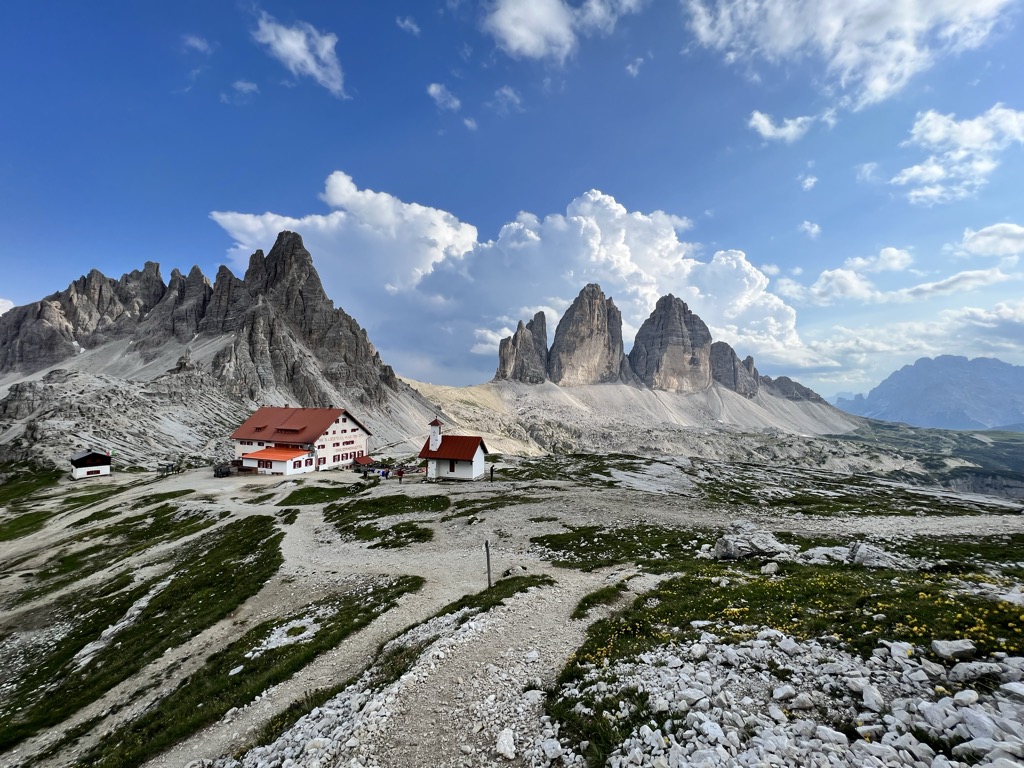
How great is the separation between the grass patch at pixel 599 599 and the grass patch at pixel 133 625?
2084cm

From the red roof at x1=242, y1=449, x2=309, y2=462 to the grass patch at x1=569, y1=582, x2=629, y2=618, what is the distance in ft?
254

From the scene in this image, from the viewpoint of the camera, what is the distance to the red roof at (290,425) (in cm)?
8912

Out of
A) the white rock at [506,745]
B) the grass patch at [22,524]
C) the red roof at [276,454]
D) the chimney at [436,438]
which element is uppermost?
the chimney at [436,438]

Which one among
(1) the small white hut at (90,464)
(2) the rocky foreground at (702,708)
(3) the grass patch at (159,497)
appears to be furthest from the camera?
(1) the small white hut at (90,464)

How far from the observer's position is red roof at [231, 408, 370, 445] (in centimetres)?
8912

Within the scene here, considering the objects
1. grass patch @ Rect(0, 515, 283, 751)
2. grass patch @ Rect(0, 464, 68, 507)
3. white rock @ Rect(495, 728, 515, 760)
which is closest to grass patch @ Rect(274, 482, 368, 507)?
grass patch @ Rect(0, 515, 283, 751)

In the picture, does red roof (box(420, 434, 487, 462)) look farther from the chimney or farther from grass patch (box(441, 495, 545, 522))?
grass patch (box(441, 495, 545, 522))

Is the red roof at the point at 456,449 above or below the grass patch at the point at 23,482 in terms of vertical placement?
above

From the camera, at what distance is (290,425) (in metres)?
91.8

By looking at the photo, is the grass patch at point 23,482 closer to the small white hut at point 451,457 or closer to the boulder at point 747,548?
the small white hut at point 451,457

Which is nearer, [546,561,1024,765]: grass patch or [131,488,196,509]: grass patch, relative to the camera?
[546,561,1024,765]: grass patch

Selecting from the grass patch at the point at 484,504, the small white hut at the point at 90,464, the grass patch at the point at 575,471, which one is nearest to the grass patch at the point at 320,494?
the grass patch at the point at 484,504

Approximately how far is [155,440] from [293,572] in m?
112

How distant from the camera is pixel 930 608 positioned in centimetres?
1192
